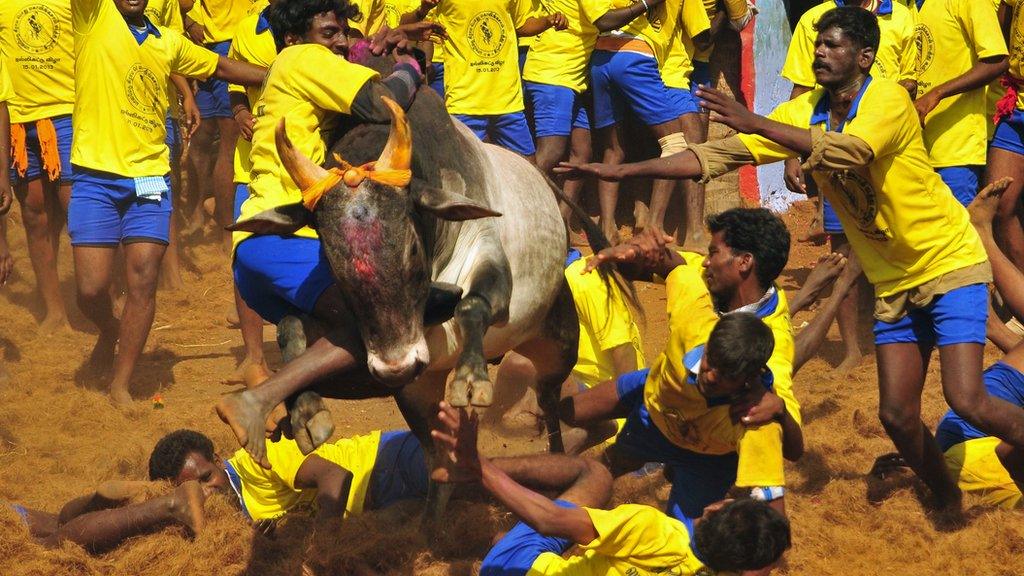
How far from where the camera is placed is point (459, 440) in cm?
495

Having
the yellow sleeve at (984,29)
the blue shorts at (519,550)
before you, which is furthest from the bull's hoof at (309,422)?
the yellow sleeve at (984,29)

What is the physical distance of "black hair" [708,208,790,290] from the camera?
18.5 ft

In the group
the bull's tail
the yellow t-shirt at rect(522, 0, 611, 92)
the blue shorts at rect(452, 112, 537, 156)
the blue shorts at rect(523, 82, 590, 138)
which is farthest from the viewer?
the blue shorts at rect(523, 82, 590, 138)

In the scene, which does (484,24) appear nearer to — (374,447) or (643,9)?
(643,9)

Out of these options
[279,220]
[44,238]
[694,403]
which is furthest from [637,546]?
[44,238]

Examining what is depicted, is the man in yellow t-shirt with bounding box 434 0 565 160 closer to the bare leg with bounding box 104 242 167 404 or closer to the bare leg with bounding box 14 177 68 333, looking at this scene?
the bare leg with bounding box 104 242 167 404

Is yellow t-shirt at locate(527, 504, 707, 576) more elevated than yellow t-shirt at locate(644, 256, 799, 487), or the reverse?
yellow t-shirt at locate(644, 256, 799, 487)

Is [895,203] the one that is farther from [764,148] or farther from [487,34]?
[487,34]

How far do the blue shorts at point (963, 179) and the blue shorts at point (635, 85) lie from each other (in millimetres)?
2685

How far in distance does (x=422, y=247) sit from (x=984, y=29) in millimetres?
4520

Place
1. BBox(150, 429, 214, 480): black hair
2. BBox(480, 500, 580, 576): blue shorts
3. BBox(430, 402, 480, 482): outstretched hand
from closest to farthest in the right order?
BBox(430, 402, 480, 482): outstretched hand < BBox(480, 500, 580, 576): blue shorts < BBox(150, 429, 214, 480): black hair

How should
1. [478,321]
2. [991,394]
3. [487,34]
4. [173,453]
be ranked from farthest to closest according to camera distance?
[487,34]
[173,453]
[991,394]
[478,321]

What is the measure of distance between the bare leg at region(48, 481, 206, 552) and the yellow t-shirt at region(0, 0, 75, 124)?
394cm

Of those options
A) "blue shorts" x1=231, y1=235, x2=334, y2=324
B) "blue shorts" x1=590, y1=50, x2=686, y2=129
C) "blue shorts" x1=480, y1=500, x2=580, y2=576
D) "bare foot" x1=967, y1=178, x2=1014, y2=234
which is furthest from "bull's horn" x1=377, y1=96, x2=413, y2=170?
"blue shorts" x1=590, y1=50, x2=686, y2=129
